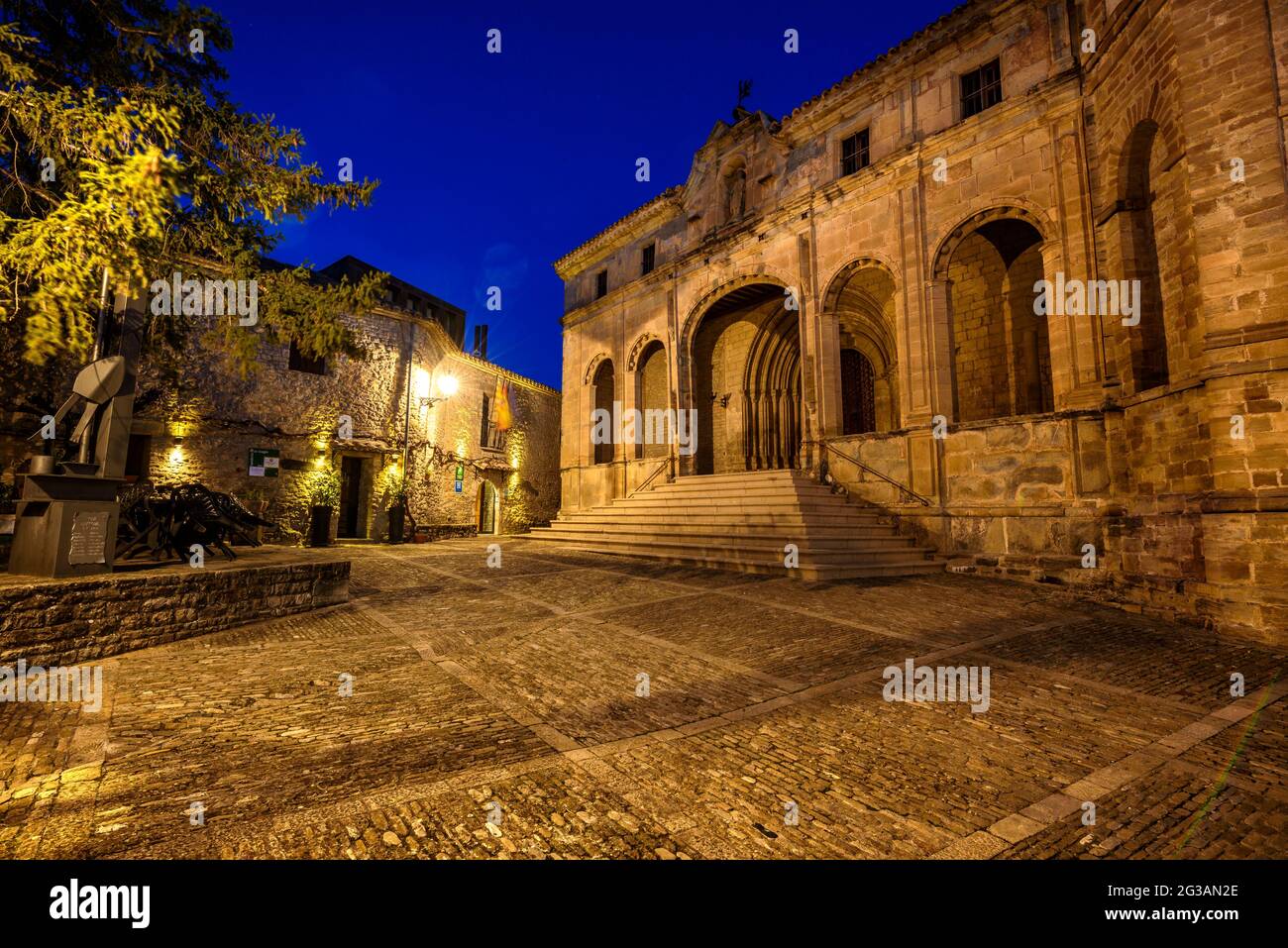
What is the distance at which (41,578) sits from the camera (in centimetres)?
433

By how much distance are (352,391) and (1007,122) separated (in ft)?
63.2

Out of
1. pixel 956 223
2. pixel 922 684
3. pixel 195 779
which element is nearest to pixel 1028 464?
pixel 956 223

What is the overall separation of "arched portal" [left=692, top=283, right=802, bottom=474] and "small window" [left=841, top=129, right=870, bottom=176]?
469 centimetres

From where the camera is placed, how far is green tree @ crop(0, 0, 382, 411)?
4.18 meters

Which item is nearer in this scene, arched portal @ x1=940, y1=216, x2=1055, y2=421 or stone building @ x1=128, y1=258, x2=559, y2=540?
arched portal @ x1=940, y1=216, x2=1055, y2=421

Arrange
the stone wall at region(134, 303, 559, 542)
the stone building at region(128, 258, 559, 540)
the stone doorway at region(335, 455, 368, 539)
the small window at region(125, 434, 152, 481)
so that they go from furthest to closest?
1. the stone doorway at region(335, 455, 368, 539)
2. the stone wall at region(134, 303, 559, 542)
3. the stone building at region(128, 258, 559, 540)
4. the small window at region(125, 434, 152, 481)

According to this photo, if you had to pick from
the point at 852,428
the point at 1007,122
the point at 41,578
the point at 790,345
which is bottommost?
the point at 41,578

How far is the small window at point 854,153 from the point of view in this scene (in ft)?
42.1

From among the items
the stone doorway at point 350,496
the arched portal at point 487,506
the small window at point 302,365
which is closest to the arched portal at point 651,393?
the arched portal at point 487,506

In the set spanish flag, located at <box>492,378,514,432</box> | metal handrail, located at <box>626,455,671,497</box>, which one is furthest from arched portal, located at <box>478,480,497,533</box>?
metal handrail, located at <box>626,455,671,497</box>

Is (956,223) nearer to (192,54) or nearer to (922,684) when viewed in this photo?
(922,684)

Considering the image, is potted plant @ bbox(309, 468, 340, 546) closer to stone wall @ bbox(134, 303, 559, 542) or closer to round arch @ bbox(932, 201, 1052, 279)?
stone wall @ bbox(134, 303, 559, 542)

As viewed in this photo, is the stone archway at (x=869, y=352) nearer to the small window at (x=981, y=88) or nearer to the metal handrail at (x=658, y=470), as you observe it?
the small window at (x=981, y=88)

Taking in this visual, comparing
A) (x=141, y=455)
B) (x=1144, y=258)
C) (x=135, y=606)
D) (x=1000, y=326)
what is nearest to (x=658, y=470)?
(x=1000, y=326)
